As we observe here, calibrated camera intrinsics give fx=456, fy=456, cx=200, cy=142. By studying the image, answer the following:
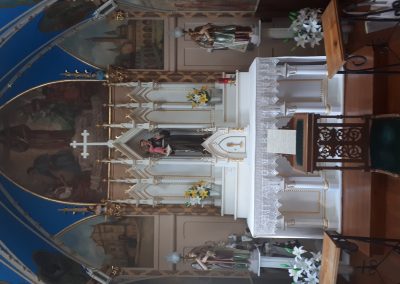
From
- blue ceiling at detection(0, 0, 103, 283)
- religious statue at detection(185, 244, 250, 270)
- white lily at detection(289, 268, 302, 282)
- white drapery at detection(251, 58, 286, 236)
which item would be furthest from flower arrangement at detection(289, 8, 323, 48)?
blue ceiling at detection(0, 0, 103, 283)

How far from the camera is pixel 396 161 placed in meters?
5.11

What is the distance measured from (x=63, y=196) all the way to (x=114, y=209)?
1.12 m

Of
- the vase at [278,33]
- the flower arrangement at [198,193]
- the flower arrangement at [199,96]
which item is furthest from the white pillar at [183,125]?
the vase at [278,33]

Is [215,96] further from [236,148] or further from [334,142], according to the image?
[334,142]

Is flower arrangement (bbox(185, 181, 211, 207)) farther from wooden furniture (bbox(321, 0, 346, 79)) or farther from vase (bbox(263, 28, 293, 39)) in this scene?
wooden furniture (bbox(321, 0, 346, 79))

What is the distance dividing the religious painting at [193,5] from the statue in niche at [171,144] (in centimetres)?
236

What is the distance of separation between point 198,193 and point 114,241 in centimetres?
205

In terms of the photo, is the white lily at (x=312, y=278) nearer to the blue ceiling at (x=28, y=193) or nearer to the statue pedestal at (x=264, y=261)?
the statue pedestal at (x=264, y=261)

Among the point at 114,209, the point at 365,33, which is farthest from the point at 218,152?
the point at 365,33

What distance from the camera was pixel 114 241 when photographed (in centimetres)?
903

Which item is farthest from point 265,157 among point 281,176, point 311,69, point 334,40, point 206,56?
point 206,56

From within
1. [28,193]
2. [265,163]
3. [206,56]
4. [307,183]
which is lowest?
[28,193]

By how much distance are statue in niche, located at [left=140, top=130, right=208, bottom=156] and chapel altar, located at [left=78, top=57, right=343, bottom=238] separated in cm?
3

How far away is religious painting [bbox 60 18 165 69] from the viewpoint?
881cm
